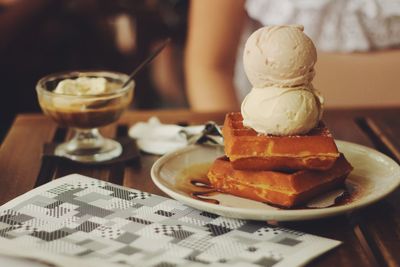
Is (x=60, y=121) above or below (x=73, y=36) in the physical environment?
above

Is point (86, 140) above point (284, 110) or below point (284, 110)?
below

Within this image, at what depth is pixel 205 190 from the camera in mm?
876

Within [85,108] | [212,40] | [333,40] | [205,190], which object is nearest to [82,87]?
[85,108]

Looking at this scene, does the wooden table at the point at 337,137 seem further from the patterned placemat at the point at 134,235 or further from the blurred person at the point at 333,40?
the blurred person at the point at 333,40

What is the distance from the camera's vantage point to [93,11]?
3.15 metres

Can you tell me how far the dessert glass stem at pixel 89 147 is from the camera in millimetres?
1055

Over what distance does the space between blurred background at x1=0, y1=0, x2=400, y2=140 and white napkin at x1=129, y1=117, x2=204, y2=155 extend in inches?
29.7

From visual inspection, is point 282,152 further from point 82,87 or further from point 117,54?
point 117,54

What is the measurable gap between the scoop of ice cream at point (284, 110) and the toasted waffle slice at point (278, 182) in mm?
56

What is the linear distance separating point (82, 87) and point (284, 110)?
43 centimetres

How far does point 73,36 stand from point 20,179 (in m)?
2.23

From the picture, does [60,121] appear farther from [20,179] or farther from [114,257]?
[114,257]

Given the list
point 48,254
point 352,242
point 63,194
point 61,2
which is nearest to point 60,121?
point 63,194

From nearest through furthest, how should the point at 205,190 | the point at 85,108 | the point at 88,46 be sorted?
the point at 205,190 < the point at 85,108 < the point at 88,46
